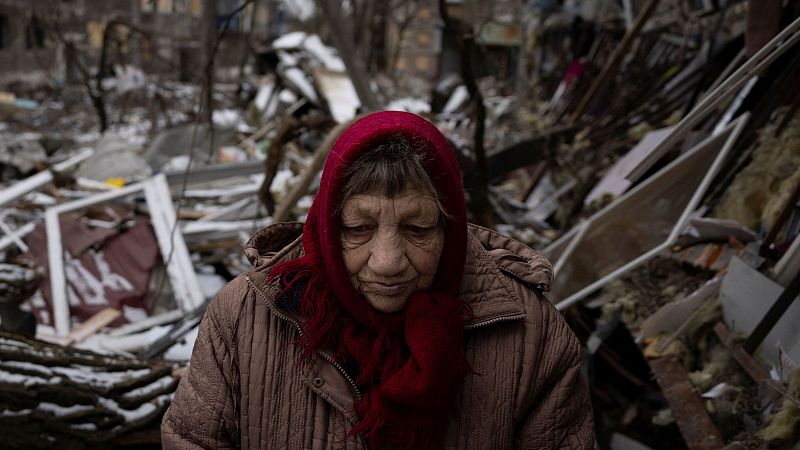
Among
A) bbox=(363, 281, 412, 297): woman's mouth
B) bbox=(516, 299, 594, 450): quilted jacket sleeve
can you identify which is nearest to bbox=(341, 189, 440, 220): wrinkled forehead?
bbox=(363, 281, 412, 297): woman's mouth

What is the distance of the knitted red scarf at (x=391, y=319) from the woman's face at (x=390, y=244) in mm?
25

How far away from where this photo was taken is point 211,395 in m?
1.48

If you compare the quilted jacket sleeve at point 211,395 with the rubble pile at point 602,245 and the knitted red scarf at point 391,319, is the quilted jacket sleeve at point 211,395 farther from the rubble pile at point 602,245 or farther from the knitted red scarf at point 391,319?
the rubble pile at point 602,245

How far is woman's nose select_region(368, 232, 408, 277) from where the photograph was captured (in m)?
1.38

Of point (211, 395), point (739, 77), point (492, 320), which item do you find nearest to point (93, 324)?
point (211, 395)

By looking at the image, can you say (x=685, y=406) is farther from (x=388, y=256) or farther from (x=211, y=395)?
→ (x=211, y=395)

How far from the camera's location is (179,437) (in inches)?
58.7

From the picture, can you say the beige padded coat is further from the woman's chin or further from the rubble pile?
the rubble pile

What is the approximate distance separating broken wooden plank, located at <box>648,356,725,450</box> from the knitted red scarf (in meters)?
1.40

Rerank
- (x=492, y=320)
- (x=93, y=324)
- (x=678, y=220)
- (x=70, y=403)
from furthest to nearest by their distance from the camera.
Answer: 1. (x=93, y=324)
2. (x=678, y=220)
3. (x=70, y=403)
4. (x=492, y=320)

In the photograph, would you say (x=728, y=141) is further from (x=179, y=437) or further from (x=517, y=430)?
(x=179, y=437)

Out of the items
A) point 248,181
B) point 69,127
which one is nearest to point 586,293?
point 248,181

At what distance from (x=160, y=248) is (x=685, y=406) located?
4.06m

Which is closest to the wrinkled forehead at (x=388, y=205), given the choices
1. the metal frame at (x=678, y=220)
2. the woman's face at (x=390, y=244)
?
the woman's face at (x=390, y=244)
